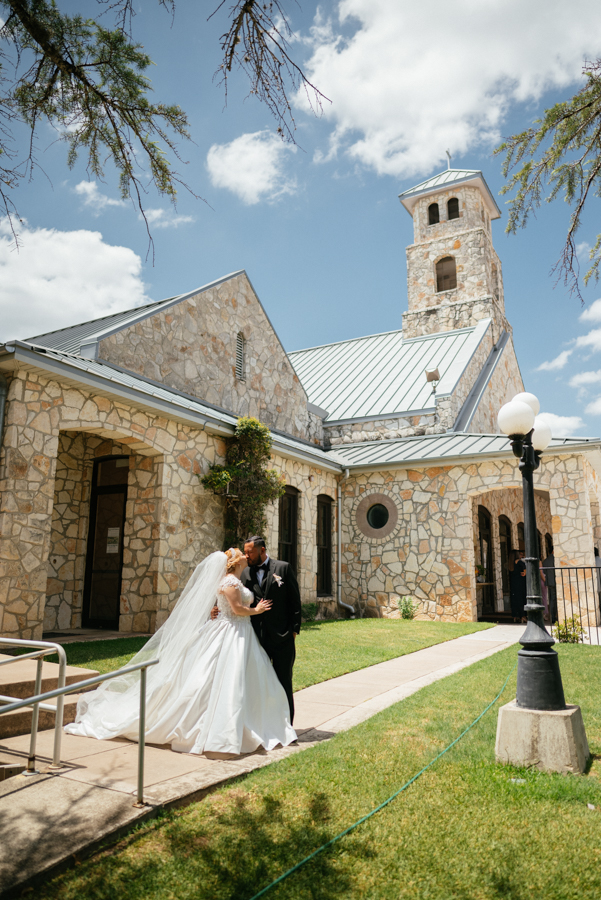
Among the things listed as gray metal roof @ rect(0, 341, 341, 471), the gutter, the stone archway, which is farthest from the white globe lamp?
the gutter

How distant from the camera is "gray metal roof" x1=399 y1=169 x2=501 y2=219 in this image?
24516mm

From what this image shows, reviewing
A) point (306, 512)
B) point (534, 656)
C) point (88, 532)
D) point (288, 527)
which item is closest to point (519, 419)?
point (534, 656)

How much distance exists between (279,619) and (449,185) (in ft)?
78.8

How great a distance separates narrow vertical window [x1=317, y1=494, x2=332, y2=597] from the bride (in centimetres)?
1026

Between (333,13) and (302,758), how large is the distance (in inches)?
204

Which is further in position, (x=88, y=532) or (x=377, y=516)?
(x=377, y=516)

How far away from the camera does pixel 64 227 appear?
419cm

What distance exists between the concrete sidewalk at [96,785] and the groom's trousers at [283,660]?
0.41 metres

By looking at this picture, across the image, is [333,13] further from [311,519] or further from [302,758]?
[311,519]

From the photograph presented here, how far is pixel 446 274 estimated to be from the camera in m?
24.9

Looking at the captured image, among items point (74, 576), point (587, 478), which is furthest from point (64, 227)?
point (587, 478)

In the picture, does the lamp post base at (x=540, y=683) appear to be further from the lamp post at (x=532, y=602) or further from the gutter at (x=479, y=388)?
the gutter at (x=479, y=388)

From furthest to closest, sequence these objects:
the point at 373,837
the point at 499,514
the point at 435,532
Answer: the point at 499,514, the point at 435,532, the point at 373,837

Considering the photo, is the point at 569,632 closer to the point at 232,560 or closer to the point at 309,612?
the point at 309,612
